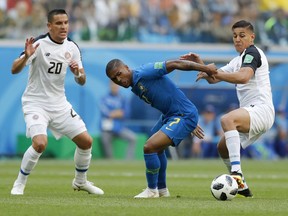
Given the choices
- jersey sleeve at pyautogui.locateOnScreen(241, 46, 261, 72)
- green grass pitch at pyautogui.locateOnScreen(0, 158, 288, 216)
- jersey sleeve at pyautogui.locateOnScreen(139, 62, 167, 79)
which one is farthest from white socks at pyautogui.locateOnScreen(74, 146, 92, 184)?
jersey sleeve at pyautogui.locateOnScreen(241, 46, 261, 72)

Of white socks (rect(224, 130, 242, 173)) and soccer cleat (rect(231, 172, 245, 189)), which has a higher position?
white socks (rect(224, 130, 242, 173))

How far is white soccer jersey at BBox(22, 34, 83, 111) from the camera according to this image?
506 inches

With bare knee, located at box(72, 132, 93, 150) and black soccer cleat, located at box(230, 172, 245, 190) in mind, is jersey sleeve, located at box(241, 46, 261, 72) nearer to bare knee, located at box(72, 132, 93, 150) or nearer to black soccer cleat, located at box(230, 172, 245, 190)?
black soccer cleat, located at box(230, 172, 245, 190)

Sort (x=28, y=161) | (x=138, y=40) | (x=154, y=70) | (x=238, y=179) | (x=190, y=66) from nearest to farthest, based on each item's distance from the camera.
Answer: (x=190, y=66)
(x=154, y=70)
(x=238, y=179)
(x=28, y=161)
(x=138, y=40)

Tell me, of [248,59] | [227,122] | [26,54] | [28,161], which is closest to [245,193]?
[227,122]

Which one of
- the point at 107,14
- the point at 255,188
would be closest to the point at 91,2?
the point at 107,14

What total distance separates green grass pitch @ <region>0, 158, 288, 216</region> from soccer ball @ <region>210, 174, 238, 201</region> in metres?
0.12

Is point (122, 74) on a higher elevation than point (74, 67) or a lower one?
higher

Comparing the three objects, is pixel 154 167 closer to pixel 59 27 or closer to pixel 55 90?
pixel 55 90

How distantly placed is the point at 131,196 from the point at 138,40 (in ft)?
58.7

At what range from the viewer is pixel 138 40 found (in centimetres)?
2988

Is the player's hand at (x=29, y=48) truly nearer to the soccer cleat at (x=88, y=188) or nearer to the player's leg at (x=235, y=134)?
the soccer cleat at (x=88, y=188)

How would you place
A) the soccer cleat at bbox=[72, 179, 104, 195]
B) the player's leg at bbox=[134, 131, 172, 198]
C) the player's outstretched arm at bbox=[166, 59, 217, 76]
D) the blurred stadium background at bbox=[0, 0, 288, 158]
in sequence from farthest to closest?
the blurred stadium background at bbox=[0, 0, 288, 158]
the soccer cleat at bbox=[72, 179, 104, 195]
the player's leg at bbox=[134, 131, 172, 198]
the player's outstretched arm at bbox=[166, 59, 217, 76]

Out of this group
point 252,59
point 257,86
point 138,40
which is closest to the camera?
point 252,59
